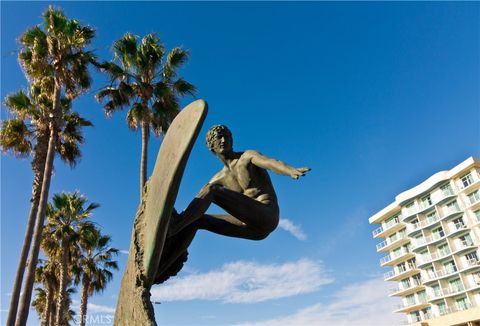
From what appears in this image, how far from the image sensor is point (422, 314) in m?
47.9

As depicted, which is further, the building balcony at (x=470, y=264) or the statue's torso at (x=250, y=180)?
the building balcony at (x=470, y=264)

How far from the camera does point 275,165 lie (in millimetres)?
3281

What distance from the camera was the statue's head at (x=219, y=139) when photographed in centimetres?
376

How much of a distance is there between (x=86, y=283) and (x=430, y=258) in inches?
1597

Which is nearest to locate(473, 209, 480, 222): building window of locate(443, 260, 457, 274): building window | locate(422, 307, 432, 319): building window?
locate(443, 260, 457, 274): building window

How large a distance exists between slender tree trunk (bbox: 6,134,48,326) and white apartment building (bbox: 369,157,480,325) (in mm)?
41185

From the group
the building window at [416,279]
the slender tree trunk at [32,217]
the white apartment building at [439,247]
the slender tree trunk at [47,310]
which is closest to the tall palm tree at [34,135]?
the slender tree trunk at [32,217]

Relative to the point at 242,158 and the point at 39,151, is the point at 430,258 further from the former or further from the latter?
the point at 242,158

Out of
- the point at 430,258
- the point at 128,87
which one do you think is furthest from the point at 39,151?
the point at 430,258

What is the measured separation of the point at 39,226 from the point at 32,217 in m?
0.70

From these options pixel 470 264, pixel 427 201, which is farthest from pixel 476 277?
pixel 427 201

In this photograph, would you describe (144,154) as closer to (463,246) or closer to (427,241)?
(463,246)

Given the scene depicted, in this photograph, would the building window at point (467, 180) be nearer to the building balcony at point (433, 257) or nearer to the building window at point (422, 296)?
the building balcony at point (433, 257)

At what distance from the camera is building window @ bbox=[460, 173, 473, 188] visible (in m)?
43.8
